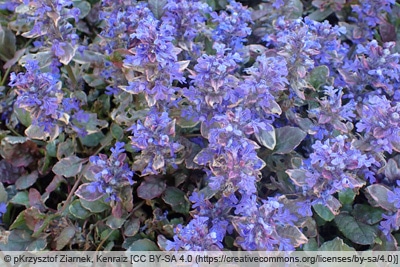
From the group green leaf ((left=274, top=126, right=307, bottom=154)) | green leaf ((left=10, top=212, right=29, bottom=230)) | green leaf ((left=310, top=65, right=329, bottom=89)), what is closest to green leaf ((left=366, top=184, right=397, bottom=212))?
green leaf ((left=274, top=126, right=307, bottom=154))

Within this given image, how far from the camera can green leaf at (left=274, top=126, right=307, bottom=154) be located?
85.7 inches

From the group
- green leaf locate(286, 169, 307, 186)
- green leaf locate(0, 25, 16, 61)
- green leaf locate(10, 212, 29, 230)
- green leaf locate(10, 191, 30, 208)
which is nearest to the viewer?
green leaf locate(286, 169, 307, 186)

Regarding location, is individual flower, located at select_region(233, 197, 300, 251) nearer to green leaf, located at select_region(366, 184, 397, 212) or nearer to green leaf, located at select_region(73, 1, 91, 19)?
green leaf, located at select_region(366, 184, 397, 212)

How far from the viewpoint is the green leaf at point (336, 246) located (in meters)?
2.08

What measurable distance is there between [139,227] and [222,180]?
22.8 inches

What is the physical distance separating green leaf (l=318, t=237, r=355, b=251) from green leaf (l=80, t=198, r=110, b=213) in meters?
1.00

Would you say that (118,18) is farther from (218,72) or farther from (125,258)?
(125,258)

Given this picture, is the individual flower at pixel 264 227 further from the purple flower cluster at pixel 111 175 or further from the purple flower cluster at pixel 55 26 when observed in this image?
the purple flower cluster at pixel 55 26

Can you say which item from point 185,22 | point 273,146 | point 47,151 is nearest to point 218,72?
point 273,146

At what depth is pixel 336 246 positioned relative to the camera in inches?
82.3

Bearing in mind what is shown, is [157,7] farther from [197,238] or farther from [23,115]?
[197,238]

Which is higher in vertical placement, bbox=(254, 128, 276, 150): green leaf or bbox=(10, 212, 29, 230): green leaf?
bbox=(254, 128, 276, 150): green leaf

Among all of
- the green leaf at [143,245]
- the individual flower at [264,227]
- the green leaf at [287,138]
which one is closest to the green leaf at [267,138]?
the green leaf at [287,138]

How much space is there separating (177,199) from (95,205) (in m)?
0.39
